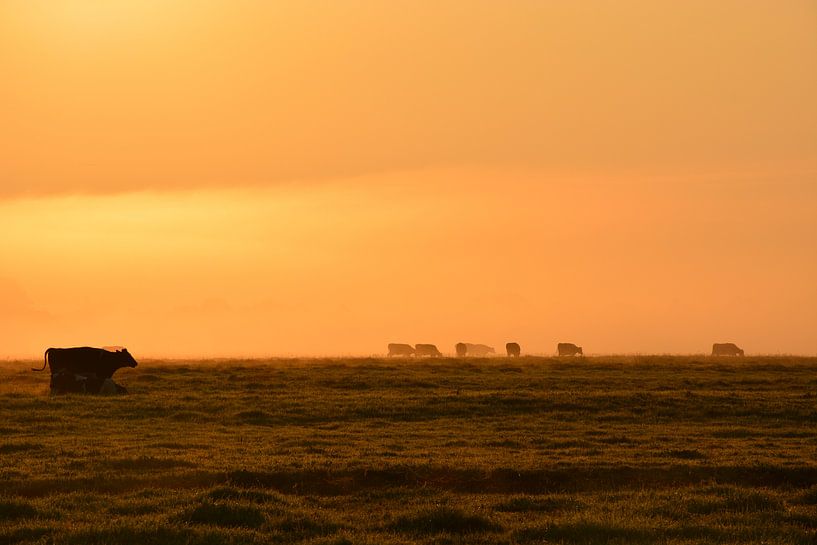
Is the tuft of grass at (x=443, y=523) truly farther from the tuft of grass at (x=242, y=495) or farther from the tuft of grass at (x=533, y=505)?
the tuft of grass at (x=242, y=495)

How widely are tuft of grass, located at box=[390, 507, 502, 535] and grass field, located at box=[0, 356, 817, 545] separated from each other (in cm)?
3

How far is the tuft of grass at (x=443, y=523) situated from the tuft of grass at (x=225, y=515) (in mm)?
1911

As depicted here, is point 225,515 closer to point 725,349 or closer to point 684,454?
point 684,454

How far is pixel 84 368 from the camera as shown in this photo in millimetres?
32969

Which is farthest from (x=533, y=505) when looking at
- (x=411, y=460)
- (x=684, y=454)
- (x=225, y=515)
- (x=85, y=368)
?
(x=85, y=368)

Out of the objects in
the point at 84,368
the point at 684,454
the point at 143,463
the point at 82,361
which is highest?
the point at 82,361

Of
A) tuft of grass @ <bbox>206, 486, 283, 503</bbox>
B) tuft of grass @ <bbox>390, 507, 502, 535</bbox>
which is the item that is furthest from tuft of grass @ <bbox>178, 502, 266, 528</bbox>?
tuft of grass @ <bbox>390, 507, 502, 535</bbox>

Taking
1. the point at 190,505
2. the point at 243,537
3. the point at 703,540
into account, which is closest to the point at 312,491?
the point at 190,505

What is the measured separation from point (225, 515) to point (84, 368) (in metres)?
21.3

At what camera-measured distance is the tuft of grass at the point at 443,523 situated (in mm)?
12961

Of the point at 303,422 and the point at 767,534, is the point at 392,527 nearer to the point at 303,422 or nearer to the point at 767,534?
the point at 767,534

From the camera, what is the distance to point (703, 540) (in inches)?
484

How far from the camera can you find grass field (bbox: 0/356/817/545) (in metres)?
13.0

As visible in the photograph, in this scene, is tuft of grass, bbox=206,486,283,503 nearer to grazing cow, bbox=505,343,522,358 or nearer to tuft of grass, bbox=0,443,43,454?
tuft of grass, bbox=0,443,43,454
